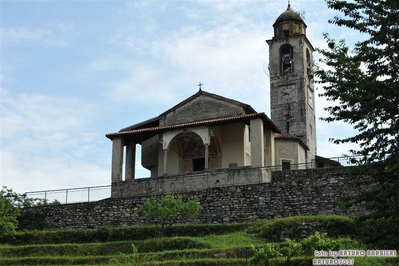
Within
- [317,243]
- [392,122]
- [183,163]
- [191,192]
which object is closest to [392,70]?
[392,122]

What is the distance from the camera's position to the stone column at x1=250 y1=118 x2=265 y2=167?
31.7 m

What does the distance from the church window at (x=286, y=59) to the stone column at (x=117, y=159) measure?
15.7 m

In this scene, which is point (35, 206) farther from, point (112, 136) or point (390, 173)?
point (390, 173)

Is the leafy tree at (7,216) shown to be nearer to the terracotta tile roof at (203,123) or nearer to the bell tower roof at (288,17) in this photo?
the terracotta tile roof at (203,123)

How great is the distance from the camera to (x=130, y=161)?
1400 inches

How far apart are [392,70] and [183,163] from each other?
72.0 ft

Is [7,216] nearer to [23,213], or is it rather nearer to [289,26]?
[23,213]

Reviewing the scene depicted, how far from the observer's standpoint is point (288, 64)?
45.6 m

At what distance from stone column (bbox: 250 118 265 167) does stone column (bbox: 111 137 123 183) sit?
784 centimetres

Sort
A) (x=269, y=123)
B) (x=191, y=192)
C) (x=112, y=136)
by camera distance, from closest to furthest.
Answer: (x=191, y=192) < (x=269, y=123) < (x=112, y=136)

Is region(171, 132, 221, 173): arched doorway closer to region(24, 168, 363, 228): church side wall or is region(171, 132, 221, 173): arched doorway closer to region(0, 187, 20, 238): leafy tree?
region(24, 168, 363, 228): church side wall

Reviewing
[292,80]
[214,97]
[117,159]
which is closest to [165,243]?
[117,159]

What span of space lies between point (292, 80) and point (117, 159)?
16.0 meters

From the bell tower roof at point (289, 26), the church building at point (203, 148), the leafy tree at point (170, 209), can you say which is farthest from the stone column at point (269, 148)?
the bell tower roof at point (289, 26)
